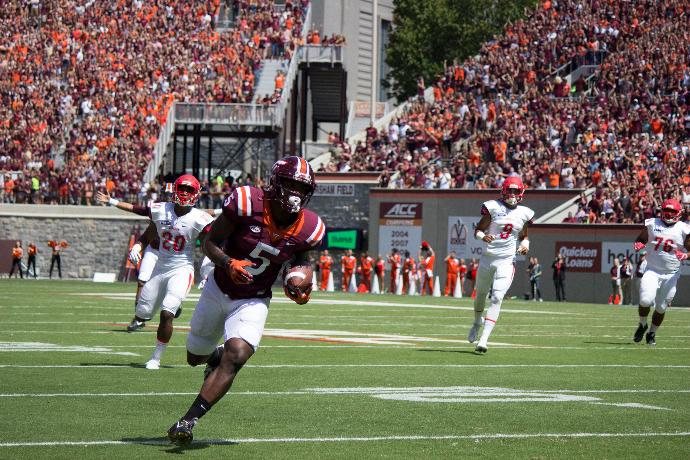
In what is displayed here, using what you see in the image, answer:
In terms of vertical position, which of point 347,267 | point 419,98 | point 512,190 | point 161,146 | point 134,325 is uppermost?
point 419,98

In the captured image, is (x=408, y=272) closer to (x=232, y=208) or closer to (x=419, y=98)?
(x=419, y=98)

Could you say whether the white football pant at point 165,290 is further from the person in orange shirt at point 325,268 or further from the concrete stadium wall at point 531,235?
the person in orange shirt at point 325,268

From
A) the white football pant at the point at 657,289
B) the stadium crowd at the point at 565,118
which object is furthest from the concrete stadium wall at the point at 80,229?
the white football pant at the point at 657,289

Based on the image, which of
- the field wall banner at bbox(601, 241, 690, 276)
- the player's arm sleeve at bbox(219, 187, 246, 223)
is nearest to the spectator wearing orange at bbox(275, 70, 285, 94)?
the field wall banner at bbox(601, 241, 690, 276)

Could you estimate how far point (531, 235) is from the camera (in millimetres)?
40531

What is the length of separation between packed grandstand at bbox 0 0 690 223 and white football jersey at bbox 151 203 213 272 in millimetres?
23997

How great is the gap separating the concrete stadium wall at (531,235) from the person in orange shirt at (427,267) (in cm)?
55

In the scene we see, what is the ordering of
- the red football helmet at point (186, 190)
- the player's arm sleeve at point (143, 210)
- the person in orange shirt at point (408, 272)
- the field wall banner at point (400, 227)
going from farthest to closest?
1. the field wall banner at point (400, 227)
2. the person in orange shirt at point (408, 272)
3. the player's arm sleeve at point (143, 210)
4. the red football helmet at point (186, 190)

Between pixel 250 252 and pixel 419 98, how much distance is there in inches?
1650

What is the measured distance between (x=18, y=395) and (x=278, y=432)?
269 centimetres

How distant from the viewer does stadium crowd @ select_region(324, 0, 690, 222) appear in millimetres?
38625

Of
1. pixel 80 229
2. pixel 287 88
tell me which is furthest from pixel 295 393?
pixel 287 88

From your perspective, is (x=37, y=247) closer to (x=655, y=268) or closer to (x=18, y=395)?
(x=655, y=268)

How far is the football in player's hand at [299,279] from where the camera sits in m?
8.17
